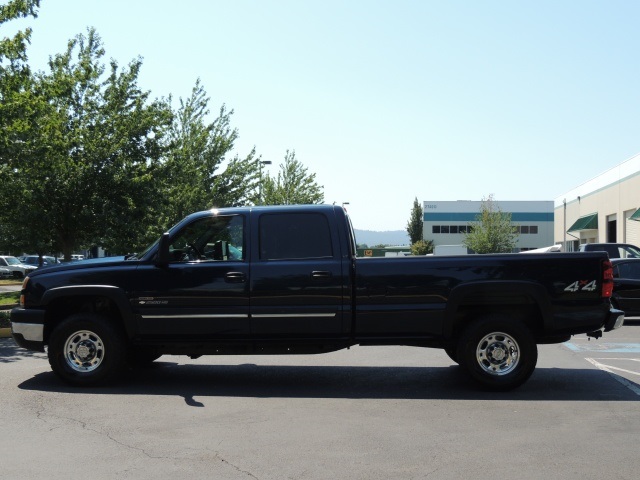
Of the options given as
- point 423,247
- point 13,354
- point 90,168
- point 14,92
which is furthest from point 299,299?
point 423,247

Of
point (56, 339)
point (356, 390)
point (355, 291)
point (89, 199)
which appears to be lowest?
point (356, 390)

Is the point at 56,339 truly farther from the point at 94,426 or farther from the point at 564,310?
the point at 564,310

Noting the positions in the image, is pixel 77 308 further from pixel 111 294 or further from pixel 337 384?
pixel 337 384

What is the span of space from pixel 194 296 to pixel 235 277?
0.51 meters

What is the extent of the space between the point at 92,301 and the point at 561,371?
19.7ft

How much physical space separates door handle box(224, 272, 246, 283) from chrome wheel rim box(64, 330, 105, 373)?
1664mm

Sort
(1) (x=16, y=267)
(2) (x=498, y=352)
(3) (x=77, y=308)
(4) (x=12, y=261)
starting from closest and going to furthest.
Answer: (2) (x=498, y=352)
(3) (x=77, y=308)
(1) (x=16, y=267)
(4) (x=12, y=261)

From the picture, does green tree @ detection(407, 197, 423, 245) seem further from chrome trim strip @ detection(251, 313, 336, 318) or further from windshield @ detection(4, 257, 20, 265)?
chrome trim strip @ detection(251, 313, 336, 318)

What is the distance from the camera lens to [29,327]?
28.7 ft

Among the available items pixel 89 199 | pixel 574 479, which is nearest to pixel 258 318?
pixel 574 479

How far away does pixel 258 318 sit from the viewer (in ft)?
27.6

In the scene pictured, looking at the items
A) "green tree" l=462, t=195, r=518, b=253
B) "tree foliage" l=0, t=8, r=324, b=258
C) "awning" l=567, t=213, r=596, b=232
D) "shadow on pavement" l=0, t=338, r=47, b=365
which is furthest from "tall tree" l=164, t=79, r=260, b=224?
"green tree" l=462, t=195, r=518, b=253

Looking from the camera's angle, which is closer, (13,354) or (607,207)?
(13,354)

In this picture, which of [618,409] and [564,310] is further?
[564,310]
